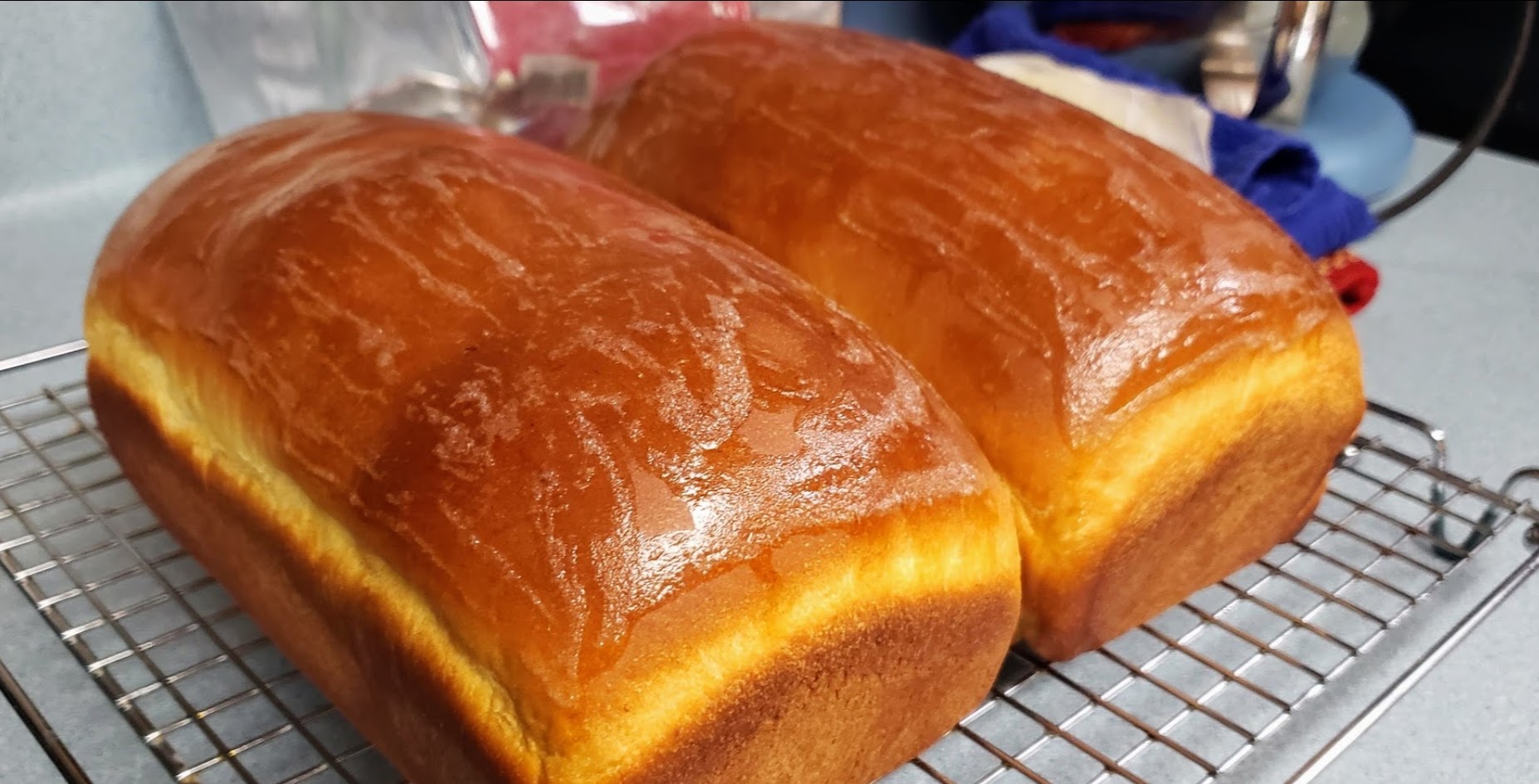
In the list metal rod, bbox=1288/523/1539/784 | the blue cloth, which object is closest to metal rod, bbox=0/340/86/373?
metal rod, bbox=1288/523/1539/784

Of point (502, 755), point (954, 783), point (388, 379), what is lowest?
point (954, 783)

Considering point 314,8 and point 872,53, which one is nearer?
point 872,53

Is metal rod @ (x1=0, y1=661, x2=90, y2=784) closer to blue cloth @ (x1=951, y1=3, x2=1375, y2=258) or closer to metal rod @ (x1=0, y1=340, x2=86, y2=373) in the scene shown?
metal rod @ (x1=0, y1=340, x2=86, y2=373)

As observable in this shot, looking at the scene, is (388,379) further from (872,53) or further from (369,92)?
(369,92)

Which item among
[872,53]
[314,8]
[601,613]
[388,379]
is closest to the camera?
[601,613]

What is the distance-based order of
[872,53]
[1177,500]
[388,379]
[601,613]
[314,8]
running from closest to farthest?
1. [601,613]
2. [388,379]
3. [1177,500]
4. [872,53]
5. [314,8]

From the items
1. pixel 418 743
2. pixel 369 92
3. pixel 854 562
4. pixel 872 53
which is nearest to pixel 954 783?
pixel 854 562

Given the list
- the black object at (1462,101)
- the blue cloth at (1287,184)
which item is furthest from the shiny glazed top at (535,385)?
the black object at (1462,101)

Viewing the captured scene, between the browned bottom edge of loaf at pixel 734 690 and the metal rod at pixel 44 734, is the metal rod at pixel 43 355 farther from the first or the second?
the metal rod at pixel 44 734
